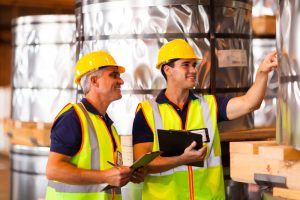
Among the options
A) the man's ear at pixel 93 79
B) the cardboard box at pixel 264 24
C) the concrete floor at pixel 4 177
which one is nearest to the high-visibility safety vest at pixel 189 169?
the man's ear at pixel 93 79

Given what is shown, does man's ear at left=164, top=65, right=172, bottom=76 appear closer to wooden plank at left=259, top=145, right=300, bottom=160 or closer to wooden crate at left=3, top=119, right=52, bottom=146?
wooden plank at left=259, top=145, right=300, bottom=160

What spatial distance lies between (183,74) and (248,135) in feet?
4.12

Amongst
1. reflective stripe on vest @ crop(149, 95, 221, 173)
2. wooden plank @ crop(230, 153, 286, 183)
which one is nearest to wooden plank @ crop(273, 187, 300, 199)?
wooden plank @ crop(230, 153, 286, 183)

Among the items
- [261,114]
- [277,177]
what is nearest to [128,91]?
[277,177]

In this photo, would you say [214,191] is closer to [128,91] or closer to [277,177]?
[277,177]

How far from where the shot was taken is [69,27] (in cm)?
782

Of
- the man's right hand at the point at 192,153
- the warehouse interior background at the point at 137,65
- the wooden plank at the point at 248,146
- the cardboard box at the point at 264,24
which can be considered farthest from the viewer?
the cardboard box at the point at 264,24

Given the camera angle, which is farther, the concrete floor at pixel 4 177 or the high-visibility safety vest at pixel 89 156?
the concrete floor at pixel 4 177

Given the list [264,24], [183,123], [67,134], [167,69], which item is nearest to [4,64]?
[264,24]

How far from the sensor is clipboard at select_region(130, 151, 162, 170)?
3.82m

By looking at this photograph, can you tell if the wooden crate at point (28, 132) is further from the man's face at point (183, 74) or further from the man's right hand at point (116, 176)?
the man's right hand at point (116, 176)

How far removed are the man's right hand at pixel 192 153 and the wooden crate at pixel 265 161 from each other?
1.37 feet

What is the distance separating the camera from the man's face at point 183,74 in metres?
4.45

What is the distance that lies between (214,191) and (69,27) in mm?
4002
